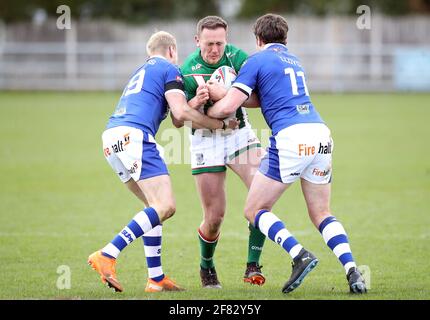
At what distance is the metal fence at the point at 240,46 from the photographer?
38188 millimetres

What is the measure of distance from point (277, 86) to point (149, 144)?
49.2 inches

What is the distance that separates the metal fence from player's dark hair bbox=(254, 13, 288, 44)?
29.4 meters

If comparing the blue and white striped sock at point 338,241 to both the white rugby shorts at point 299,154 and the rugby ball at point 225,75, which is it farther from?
the rugby ball at point 225,75

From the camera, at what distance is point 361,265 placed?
9141 millimetres

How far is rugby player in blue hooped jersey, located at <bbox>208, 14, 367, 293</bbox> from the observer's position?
740 centimetres

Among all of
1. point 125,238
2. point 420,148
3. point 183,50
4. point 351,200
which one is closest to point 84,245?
point 125,238

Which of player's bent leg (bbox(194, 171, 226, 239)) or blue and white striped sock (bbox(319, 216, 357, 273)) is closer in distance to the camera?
blue and white striped sock (bbox(319, 216, 357, 273))

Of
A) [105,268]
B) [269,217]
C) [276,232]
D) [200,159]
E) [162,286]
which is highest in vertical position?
[200,159]

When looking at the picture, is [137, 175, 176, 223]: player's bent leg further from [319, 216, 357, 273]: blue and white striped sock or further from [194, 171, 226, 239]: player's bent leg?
[319, 216, 357, 273]: blue and white striped sock

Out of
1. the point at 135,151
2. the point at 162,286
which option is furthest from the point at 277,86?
the point at 162,286

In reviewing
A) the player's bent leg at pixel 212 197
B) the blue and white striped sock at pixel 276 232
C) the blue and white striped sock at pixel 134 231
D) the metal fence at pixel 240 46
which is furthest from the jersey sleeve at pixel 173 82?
the metal fence at pixel 240 46

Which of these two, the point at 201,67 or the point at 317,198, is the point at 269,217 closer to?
the point at 317,198

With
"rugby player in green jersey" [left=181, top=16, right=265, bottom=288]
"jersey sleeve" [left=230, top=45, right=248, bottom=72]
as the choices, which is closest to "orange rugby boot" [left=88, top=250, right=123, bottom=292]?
"rugby player in green jersey" [left=181, top=16, right=265, bottom=288]

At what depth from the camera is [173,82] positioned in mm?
7770
